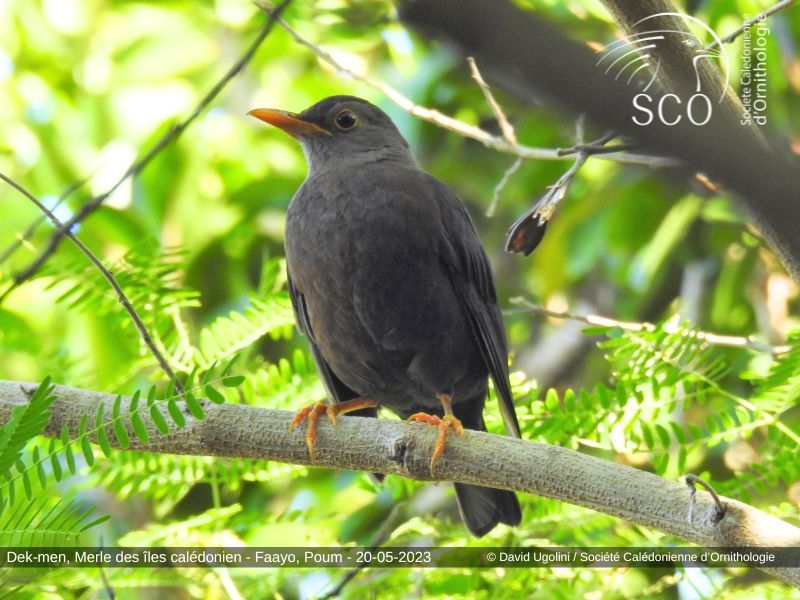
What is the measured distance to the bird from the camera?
394 centimetres

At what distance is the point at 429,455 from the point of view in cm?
294

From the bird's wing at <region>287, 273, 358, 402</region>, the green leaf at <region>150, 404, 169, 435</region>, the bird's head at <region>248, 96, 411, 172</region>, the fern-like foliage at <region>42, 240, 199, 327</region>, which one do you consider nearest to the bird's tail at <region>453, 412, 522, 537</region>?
the bird's wing at <region>287, 273, 358, 402</region>

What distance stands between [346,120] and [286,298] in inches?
45.2

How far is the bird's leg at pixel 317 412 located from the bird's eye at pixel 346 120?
1408mm

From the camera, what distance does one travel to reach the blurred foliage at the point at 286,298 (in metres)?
3.41

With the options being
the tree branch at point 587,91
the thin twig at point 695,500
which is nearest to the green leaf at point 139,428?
the thin twig at point 695,500

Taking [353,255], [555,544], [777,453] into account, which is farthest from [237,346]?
[777,453]

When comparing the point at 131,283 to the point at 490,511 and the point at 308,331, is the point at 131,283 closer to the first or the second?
the point at 308,331

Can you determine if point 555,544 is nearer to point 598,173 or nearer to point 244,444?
point 244,444

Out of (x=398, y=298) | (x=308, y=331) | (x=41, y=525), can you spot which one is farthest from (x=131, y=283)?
(x=41, y=525)

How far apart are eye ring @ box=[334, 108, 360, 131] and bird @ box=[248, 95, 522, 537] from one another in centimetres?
41

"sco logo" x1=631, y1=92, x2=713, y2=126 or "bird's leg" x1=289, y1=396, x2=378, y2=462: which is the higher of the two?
"sco logo" x1=631, y1=92, x2=713, y2=126

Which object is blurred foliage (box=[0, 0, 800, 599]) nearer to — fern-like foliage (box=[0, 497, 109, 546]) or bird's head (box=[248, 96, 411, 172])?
fern-like foliage (box=[0, 497, 109, 546])

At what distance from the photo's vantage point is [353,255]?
12.9 feet
